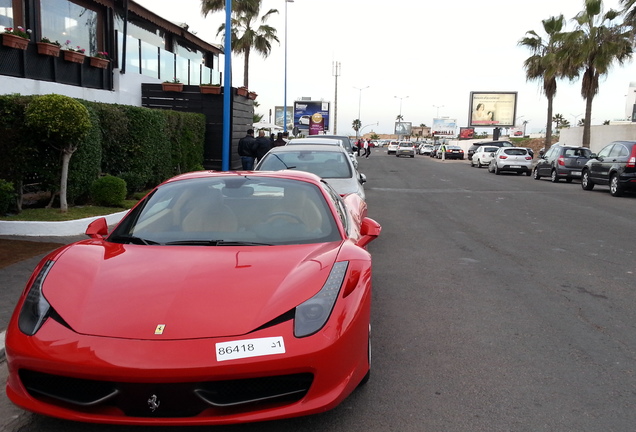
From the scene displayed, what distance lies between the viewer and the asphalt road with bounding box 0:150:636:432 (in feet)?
10.8

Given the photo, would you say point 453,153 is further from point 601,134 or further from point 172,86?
point 172,86

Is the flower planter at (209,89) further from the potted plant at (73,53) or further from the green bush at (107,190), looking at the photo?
the green bush at (107,190)

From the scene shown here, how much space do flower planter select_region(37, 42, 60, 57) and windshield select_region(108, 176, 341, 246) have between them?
11375 mm

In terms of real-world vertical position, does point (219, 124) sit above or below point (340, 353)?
above

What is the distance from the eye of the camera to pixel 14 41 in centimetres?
1254

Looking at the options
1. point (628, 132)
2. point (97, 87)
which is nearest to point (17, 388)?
point (97, 87)

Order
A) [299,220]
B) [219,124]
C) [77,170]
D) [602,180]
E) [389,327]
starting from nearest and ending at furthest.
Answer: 1. [299,220]
2. [389,327]
3. [77,170]
4. [602,180]
5. [219,124]

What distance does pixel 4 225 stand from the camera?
841 cm

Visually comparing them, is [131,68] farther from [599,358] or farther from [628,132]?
[628,132]

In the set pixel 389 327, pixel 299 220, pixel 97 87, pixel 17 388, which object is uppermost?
pixel 97 87

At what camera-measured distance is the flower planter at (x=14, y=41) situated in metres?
12.4

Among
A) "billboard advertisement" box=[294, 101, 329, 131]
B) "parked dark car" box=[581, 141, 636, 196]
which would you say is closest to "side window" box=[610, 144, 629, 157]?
"parked dark car" box=[581, 141, 636, 196]

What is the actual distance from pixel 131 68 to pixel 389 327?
16952 millimetres

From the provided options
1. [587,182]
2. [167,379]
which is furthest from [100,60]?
[587,182]
